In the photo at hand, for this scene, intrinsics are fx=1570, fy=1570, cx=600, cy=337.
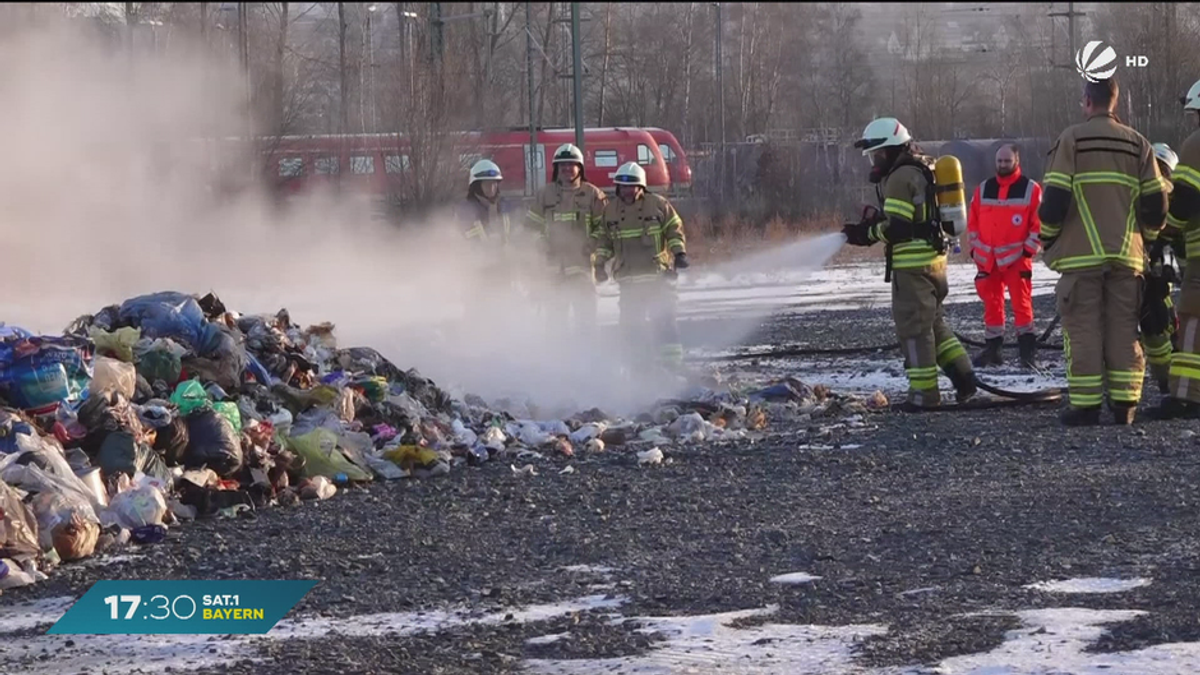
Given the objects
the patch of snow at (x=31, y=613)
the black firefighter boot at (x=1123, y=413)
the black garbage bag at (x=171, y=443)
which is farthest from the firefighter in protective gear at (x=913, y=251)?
the patch of snow at (x=31, y=613)

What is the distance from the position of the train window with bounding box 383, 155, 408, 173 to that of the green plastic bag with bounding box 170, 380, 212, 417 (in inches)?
726

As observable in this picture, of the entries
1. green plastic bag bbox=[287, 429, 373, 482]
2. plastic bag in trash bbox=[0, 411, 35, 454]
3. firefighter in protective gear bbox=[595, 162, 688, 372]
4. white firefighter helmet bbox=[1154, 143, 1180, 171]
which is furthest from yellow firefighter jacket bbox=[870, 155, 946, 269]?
plastic bag in trash bbox=[0, 411, 35, 454]

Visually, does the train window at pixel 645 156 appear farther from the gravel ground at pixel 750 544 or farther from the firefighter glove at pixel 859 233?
the gravel ground at pixel 750 544

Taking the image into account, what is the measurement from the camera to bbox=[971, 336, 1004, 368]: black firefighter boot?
1260 cm

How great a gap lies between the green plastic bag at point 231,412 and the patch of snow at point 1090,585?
4457 mm

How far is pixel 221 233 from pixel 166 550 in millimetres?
14555

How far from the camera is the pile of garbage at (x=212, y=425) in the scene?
7059 mm

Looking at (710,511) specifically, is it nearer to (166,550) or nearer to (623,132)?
(166,550)

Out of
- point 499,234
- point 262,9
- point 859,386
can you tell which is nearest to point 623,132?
point 262,9

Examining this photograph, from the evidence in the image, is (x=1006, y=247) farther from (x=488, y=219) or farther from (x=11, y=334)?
(x=11, y=334)

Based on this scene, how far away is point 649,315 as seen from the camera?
511 inches

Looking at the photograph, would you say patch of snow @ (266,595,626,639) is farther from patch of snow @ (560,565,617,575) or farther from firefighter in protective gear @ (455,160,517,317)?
firefighter in protective gear @ (455,160,517,317)

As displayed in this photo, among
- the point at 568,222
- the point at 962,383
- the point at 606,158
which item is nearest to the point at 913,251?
the point at 962,383

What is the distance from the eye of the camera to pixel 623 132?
39781 mm
